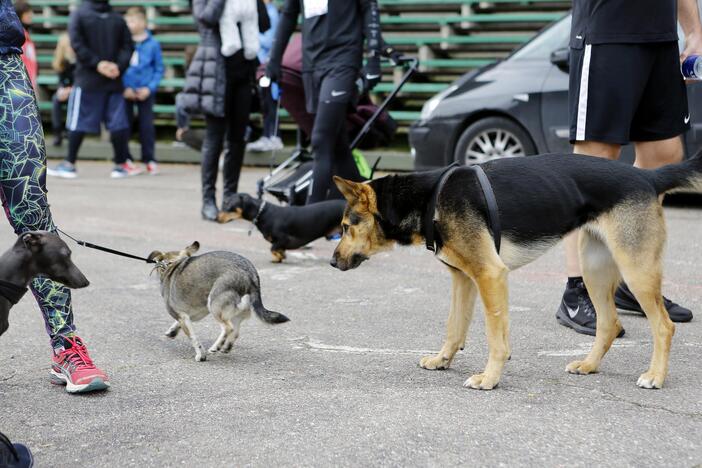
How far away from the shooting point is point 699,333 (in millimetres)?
5082

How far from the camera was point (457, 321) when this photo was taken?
14.8ft

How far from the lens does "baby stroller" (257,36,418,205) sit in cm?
837

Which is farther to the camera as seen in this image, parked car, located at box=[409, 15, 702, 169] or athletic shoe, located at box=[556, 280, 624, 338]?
parked car, located at box=[409, 15, 702, 169]

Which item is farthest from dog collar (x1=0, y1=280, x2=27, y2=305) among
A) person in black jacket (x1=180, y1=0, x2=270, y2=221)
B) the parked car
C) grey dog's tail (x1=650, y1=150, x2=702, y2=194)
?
the parked car

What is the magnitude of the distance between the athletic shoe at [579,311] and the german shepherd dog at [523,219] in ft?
2.48

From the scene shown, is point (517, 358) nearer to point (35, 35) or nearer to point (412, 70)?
point (412, 70)

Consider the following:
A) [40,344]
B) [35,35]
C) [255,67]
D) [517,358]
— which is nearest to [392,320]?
[517,358]

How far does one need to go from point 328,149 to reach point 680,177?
12.7 feet

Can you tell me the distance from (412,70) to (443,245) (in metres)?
4.34

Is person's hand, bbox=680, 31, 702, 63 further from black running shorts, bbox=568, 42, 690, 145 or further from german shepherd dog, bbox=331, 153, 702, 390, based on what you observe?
german shepherd dog, bbox=331, 153, 702, 390

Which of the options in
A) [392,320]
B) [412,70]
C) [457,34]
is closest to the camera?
[392,320]

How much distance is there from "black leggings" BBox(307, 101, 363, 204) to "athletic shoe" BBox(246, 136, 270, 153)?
5990 millimetres

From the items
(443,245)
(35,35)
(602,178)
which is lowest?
(35,35)

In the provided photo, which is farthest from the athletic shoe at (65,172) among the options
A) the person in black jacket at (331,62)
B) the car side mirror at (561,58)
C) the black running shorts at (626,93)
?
the black running shorts at (626,93)
